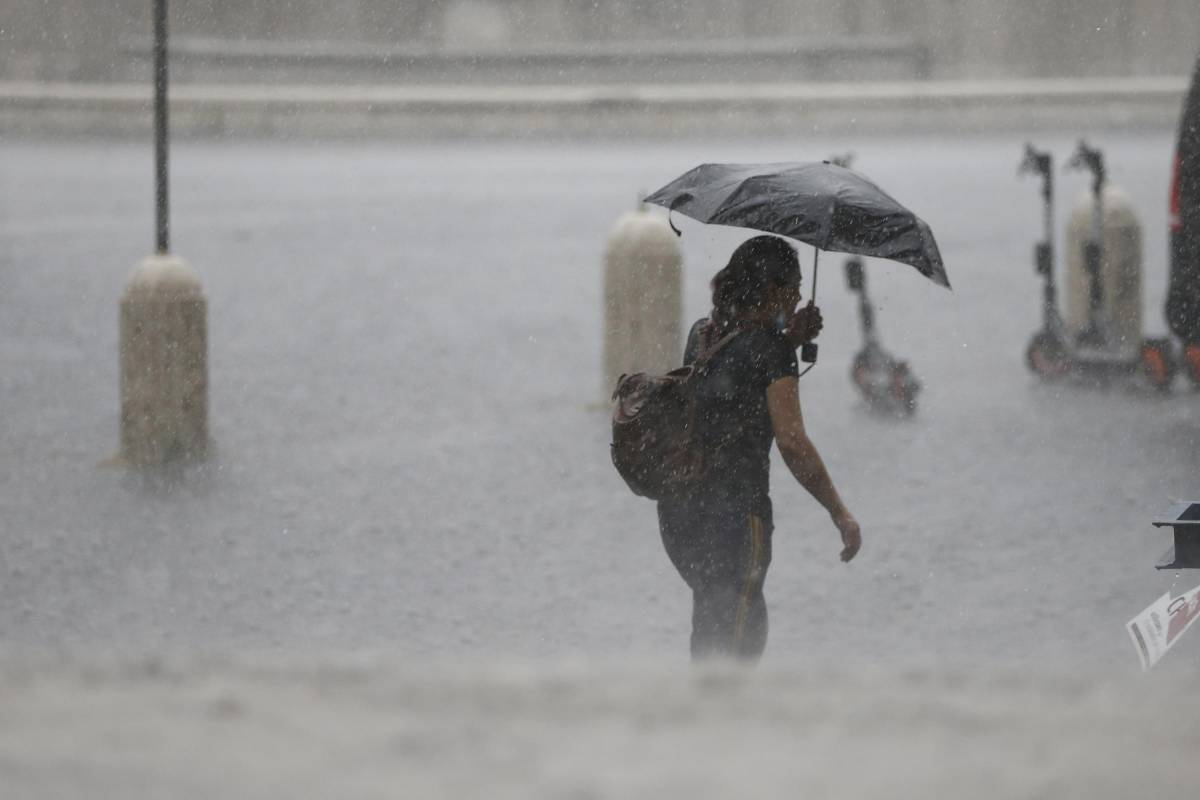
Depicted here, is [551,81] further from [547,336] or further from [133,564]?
[133,564]

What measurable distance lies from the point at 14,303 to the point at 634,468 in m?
10.9

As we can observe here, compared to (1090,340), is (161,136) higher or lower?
higher

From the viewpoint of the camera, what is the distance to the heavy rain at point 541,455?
2762 mm

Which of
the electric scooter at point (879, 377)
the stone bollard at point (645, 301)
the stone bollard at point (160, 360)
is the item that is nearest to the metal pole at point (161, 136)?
the stone bollard at point (160, 360)

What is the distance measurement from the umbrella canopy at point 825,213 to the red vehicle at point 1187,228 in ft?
14.4

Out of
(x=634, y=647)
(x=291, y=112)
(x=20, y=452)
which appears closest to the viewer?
(x=634, y=647)

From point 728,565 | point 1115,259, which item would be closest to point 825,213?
point 728,565

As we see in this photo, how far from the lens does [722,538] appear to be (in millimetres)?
4801

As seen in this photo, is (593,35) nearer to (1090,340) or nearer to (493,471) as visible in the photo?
(1090,340)

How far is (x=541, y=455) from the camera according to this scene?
32.3ft

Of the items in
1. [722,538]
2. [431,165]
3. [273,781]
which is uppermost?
[273,781]

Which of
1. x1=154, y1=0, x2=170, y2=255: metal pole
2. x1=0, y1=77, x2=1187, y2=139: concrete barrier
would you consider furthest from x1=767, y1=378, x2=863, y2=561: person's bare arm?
x1=0, y1=77, x2=1187, y2=139: concrete barrier

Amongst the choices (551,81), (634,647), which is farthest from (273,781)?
(551,81)

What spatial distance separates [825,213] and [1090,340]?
271 inches
